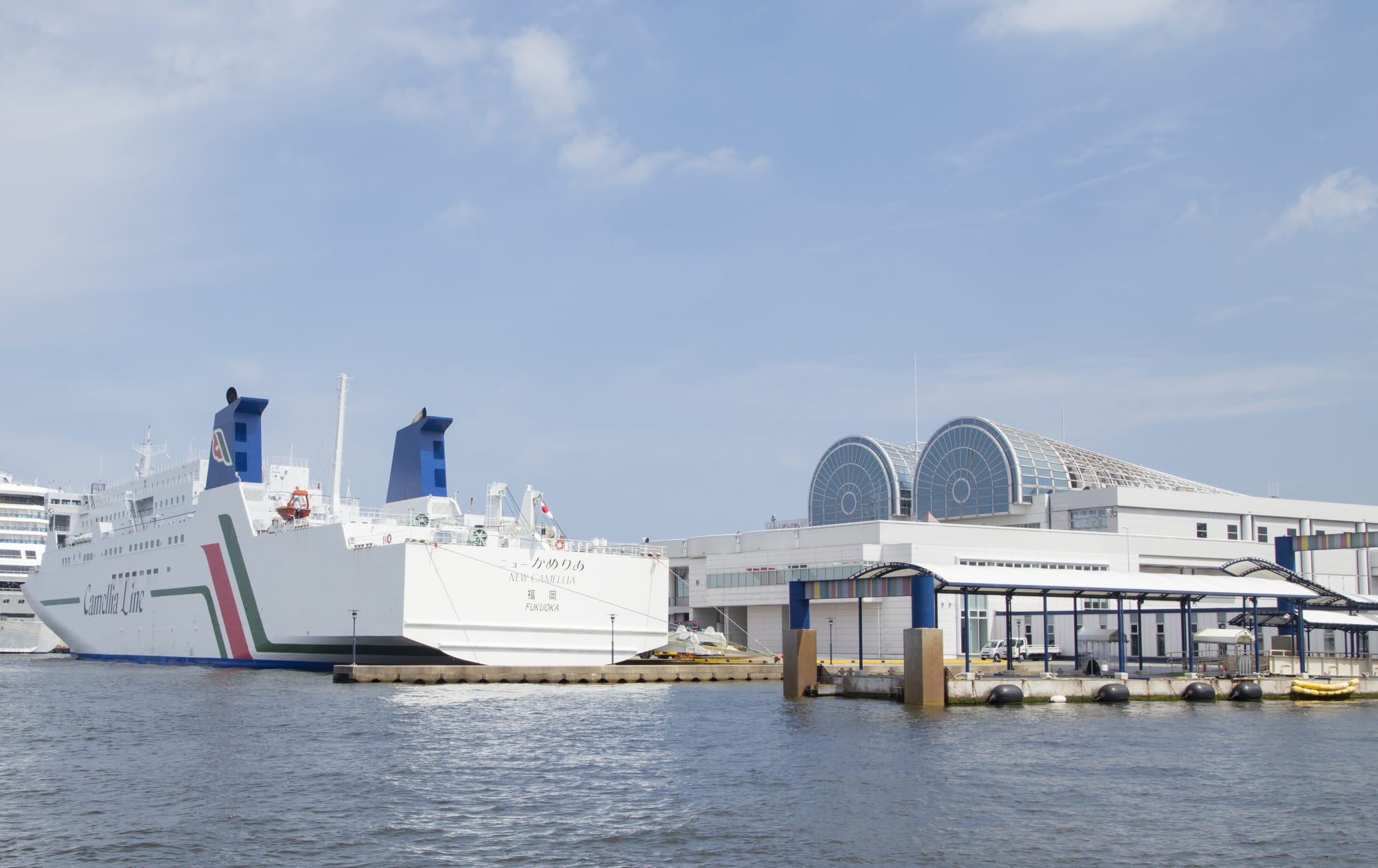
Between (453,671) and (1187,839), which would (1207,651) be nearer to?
(453,671)

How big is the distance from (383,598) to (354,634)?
2114mm

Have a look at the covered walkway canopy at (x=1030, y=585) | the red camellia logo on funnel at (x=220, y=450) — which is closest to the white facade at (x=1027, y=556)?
the covered walkway canopy at (x=1030, y=585)

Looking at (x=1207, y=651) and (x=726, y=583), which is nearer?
(x=1207, y=651)

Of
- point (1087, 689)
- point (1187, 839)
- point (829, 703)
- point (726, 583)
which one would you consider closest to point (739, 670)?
point (829, 703)

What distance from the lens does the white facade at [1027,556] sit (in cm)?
6353

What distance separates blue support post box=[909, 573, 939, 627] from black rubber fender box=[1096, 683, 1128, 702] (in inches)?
258

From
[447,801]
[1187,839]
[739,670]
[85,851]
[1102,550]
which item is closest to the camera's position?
[85,851]

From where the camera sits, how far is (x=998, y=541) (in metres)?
67.6

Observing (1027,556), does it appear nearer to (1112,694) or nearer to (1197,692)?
(1197,692)

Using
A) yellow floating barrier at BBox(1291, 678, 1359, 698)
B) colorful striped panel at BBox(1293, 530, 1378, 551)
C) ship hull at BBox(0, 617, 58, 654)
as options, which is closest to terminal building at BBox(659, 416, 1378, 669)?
colorful striped panel at BBox(1293, 530, 1378, 551)

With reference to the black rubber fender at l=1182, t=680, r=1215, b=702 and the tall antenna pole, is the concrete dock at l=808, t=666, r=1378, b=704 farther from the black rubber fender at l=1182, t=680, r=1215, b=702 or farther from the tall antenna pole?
the tall antenna pole

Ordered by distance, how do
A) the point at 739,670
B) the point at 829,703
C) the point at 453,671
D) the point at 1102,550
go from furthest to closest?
the point at 1102,550, the point at 739,670, the point at 453,671, the point at 829,703

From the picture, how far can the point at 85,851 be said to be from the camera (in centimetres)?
1664

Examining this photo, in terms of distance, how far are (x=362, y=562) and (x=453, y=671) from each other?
5.46 metres
